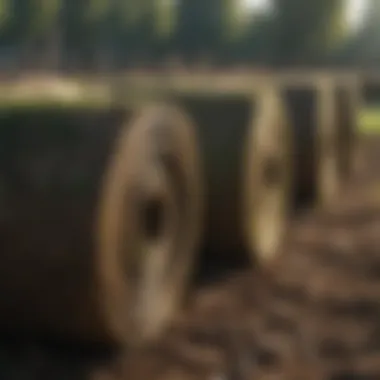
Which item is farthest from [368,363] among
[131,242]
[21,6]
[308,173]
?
[21,6]

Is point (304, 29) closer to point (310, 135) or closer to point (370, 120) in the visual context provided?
point (370, 120)

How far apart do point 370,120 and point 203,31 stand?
15.7 metres

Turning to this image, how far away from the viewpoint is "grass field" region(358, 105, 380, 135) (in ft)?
52.6

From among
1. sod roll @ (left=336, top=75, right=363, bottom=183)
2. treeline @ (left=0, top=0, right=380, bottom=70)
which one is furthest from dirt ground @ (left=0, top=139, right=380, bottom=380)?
treeline @ (left=0, top=0, right=380, bottom=70)

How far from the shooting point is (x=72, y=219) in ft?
10.8

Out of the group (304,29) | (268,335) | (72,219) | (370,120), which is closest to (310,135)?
(268,335)

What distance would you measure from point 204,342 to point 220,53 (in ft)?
98.4

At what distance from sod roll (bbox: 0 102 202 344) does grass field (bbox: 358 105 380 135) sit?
423 inches

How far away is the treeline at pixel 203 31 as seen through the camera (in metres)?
31.1

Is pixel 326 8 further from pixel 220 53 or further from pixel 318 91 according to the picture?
pixel 318 91

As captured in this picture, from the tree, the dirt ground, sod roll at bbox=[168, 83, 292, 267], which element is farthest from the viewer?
the tree

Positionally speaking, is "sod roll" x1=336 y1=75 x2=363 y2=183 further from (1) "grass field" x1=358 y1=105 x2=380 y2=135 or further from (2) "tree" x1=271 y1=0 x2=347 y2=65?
(2) "tree" x1=271 y1=0 x2=347 y2=65

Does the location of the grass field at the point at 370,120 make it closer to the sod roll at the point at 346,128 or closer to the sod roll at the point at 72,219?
the sod roll at the point at 346,128

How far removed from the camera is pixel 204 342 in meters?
4.01
